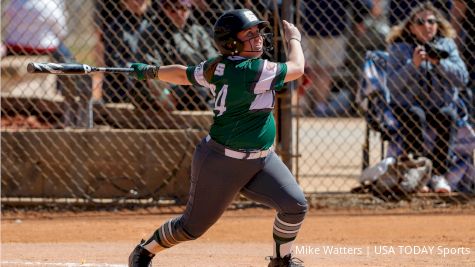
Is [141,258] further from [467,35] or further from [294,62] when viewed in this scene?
[467,35]

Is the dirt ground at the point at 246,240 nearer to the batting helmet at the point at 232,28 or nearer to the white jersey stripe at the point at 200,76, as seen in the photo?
the white jersey stripe at the point at 200,76

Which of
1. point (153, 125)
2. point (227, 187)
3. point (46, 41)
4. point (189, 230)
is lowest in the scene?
point (153, 125)

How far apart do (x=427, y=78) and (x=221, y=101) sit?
146 inches

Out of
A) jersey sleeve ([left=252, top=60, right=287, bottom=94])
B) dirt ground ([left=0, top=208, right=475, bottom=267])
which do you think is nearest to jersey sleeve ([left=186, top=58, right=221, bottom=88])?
jersey sleeve ([left=252, top=60, right=287, bottom=94])

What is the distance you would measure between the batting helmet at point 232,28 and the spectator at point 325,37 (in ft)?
11.5

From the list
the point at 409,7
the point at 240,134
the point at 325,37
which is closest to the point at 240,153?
the point at 240,134

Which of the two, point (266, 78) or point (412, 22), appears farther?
point (412, 22)

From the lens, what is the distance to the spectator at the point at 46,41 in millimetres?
8711

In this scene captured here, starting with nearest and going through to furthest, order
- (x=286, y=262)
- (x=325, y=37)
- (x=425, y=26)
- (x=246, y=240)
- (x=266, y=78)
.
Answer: (x=266, y=78)
(x=286, y=262)
(x=246, y=240)
(x=425, y=26)
(x=325, y=37)

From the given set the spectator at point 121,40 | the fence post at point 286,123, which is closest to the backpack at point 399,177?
the fence post at point 286,123

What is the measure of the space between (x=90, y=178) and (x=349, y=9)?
336 centimetres

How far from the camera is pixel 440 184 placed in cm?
815

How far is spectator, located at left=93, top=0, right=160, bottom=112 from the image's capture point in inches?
332

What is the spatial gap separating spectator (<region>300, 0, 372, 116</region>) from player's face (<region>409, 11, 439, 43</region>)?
2.19ft
